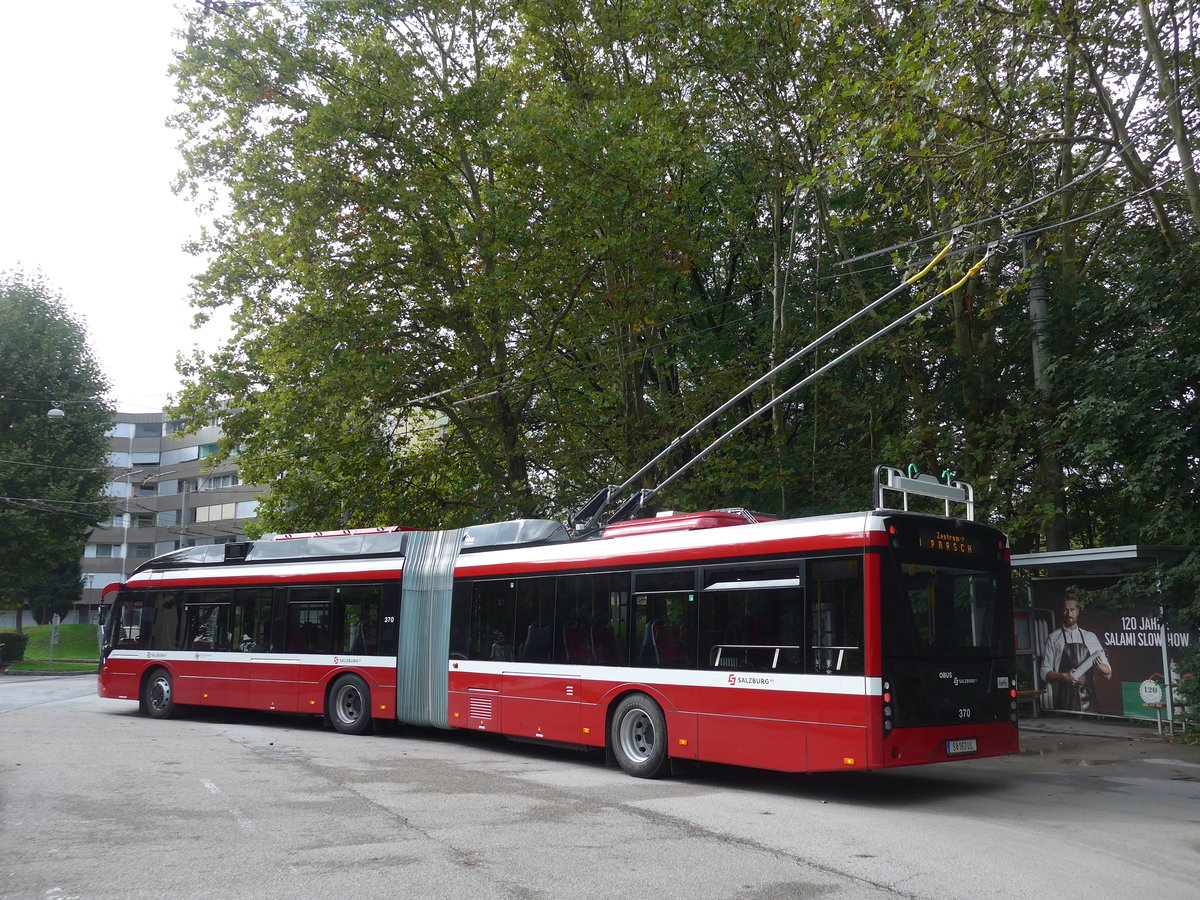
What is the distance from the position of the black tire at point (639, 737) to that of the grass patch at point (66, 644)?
144 feet

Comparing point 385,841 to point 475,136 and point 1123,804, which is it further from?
point 475,136

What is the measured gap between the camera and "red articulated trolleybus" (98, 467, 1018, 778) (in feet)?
32.1

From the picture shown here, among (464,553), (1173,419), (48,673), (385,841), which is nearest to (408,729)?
(464,553)

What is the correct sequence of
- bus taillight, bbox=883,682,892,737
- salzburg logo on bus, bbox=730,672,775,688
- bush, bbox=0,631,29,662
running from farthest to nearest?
bush, bbox=0,631,29,662, salzburg logo on bus, bbox=730,672,775,688, bus taillight, bbox=883,682,892,737

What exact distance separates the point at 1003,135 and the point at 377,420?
13819 millimetres

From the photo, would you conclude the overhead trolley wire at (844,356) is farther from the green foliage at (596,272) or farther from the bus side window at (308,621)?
the bus side window at (308,621)

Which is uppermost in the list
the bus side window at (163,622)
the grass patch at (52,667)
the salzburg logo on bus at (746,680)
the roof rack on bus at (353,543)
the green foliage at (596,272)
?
the green foliage at (596,272)

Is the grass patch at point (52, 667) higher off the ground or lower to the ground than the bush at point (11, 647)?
lower

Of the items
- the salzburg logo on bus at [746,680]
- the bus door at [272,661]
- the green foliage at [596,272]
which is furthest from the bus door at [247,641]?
the salzburg logo on bus at [746,680]

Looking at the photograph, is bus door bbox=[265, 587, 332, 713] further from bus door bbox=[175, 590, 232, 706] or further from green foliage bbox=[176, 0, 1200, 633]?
green foliage bbox=[176, 0, 1200, 633]

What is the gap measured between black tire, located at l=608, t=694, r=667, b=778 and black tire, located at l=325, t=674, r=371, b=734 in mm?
5303

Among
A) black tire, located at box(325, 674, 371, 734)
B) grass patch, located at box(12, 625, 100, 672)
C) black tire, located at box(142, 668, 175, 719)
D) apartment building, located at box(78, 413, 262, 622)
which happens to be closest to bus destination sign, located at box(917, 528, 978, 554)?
black tire, located at box(325, 674, 371, 734)

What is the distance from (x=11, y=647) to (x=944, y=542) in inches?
1646

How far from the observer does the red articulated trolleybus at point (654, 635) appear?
9.77m
